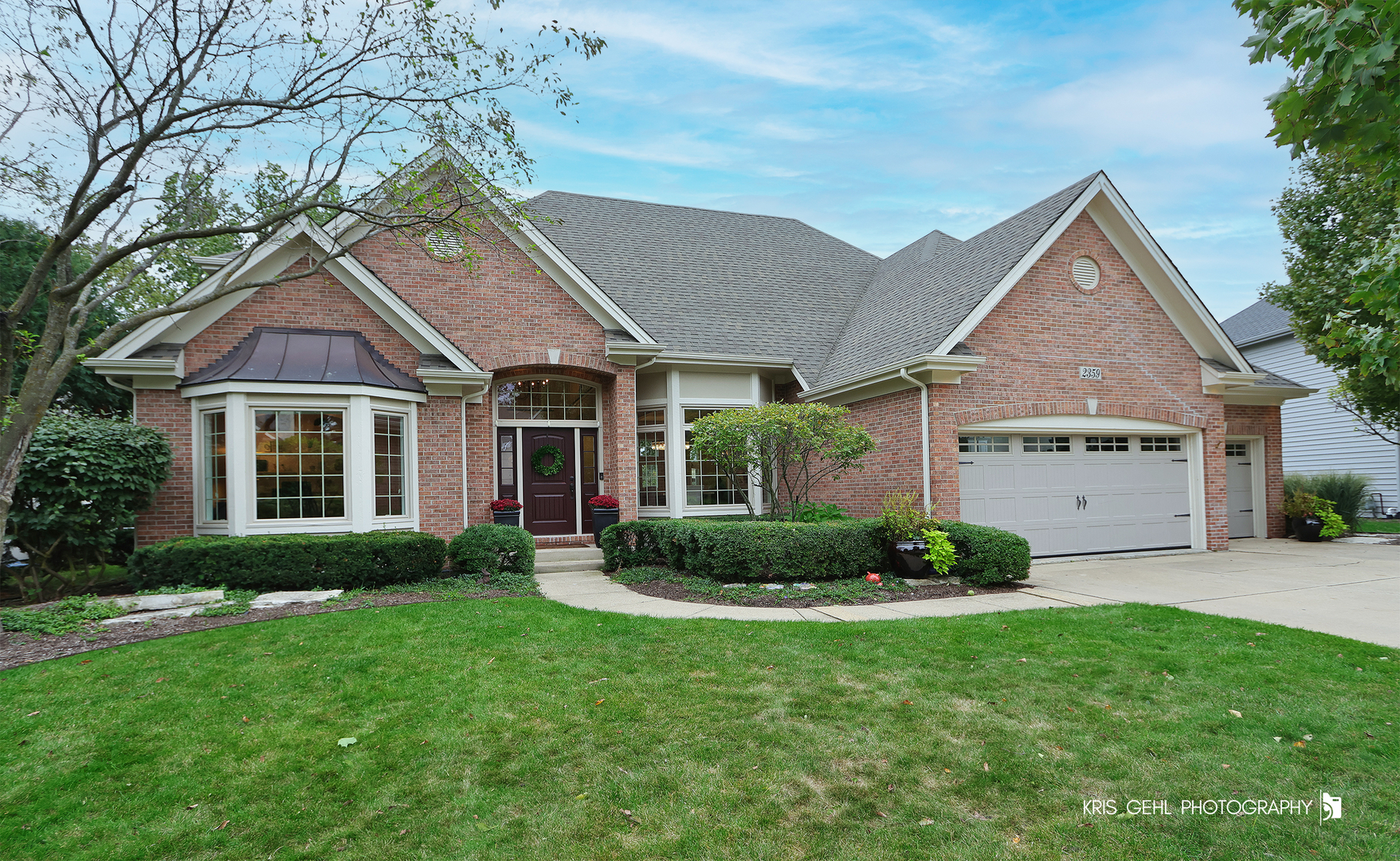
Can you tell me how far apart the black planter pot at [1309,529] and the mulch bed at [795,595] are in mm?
10201

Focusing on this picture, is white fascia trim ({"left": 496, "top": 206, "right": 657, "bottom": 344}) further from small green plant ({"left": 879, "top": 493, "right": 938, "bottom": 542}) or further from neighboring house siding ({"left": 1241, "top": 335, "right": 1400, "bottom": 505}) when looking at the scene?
neighboring house siding ({"left": 1241, "top": 335, "right": 1400, "bottom": 505})

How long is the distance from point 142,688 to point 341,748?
2265 mm

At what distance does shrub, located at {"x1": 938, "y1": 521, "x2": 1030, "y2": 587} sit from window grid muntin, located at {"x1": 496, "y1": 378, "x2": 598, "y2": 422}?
24.2 feet

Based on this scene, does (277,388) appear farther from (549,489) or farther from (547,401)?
(549,489)

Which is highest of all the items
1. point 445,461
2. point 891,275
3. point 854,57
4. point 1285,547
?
point 854,57

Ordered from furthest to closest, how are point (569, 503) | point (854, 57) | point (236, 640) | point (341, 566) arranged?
point (569, 503), point (854, 57), point (341, 566), point (236, 640)

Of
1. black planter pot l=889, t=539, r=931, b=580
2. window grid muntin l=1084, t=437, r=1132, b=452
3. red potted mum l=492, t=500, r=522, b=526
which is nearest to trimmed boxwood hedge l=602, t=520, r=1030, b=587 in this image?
black planter pot l=889, t=539, r=931, b=580

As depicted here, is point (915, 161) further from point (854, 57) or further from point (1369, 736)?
point (1369, 736)

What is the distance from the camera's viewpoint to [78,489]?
8625mm

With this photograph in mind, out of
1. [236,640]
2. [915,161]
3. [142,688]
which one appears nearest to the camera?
[142,688]

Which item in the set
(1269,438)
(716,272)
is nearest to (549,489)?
(716,272)

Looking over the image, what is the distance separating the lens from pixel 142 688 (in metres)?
5.36

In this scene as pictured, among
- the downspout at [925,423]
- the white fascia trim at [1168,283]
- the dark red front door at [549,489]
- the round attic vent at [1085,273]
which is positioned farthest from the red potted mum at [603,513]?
the white fascia trim at [1168,283]

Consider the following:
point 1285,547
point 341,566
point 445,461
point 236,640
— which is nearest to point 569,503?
point 445,461
